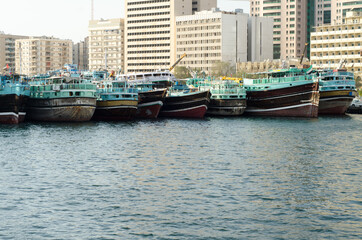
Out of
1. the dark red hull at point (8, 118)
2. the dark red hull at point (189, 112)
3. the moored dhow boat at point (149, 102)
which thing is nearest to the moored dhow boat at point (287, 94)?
the dark red hull at point (189, 112)

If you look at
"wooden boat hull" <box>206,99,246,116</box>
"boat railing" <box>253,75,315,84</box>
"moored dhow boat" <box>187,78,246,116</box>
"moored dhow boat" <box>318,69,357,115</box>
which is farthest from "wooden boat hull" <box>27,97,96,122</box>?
"moored dhow boat" <box>318,69,357,115</box>

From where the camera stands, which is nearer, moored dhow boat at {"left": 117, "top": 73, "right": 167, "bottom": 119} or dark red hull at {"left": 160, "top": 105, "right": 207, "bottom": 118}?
moored dhow boat at {"left": 117, "top": 73, "right": 167, "bottom": 119}

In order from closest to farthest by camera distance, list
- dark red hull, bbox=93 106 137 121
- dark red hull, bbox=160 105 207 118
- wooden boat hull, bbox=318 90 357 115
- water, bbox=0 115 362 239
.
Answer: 1. water, bbox=0 115 362 239
2. dark red hull, bbox=93 106 137 121
3. dark red hull, bbox=160 105 207 118
4. wooden boat hull, bbox=318 90 357 115

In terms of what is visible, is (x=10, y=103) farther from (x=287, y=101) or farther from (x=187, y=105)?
(x=287, y=101)

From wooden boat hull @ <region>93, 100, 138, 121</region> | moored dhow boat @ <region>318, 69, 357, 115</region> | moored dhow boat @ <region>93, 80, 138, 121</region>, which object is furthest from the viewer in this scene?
moored dhow boat @ <region>318, 69, 357, 115</region>

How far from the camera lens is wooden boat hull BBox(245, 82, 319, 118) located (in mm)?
115188

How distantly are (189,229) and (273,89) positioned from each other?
87.6m

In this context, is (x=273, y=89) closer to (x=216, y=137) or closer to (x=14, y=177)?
(x=216, y=137)

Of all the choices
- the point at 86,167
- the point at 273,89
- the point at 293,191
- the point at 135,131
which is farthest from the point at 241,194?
the point at 273,89

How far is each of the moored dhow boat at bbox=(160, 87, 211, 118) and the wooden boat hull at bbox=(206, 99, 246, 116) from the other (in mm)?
5308

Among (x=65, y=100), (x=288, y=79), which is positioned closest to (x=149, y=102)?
(x=65, y=100)

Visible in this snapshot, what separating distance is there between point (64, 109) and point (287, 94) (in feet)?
141

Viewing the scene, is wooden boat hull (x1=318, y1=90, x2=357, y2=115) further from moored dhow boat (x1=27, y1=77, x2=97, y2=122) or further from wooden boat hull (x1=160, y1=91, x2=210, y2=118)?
moored dhow boat (x1=27, y1=77, x2=97, y2=122)

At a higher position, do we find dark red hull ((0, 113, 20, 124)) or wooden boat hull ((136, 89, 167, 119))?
wooden boat hull ((136, 89, 167, 119))
